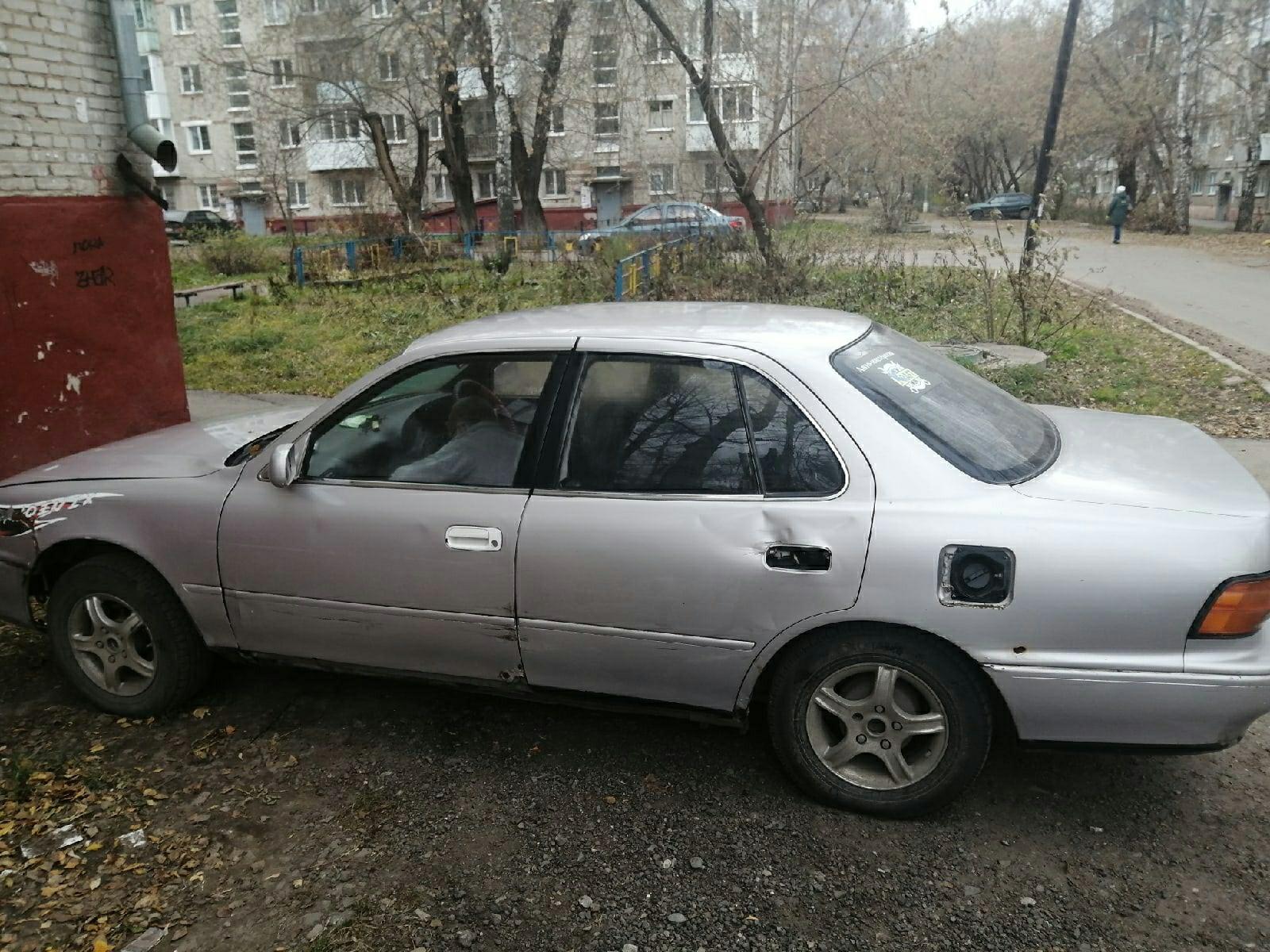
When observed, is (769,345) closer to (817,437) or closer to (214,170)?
(817,437)

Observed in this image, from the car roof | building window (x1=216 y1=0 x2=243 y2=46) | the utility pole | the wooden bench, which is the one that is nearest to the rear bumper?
A: the car roof

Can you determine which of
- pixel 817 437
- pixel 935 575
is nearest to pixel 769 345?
pixel 817 437

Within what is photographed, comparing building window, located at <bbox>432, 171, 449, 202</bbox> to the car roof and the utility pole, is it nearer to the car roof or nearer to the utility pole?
the utility pole

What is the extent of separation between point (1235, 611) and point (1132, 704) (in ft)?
1.24

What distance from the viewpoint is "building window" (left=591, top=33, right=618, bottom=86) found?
2102 centimetres

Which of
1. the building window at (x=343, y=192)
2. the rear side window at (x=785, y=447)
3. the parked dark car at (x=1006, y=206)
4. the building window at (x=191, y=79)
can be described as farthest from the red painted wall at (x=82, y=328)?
the building window at (x=191, y=79)

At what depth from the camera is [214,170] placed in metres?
55.1

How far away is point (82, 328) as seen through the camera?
7.07m

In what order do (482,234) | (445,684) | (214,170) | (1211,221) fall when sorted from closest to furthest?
(445,684) < (482,234) < (1211,221) < (214,170)

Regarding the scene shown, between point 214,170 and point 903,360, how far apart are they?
59.2m

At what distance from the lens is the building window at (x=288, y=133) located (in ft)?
112

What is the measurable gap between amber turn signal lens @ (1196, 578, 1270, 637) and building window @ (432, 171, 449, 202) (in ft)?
170

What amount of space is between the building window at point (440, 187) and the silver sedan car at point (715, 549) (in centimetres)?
5023

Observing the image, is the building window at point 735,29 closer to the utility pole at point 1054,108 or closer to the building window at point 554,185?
the utility pole at point 1054,108
